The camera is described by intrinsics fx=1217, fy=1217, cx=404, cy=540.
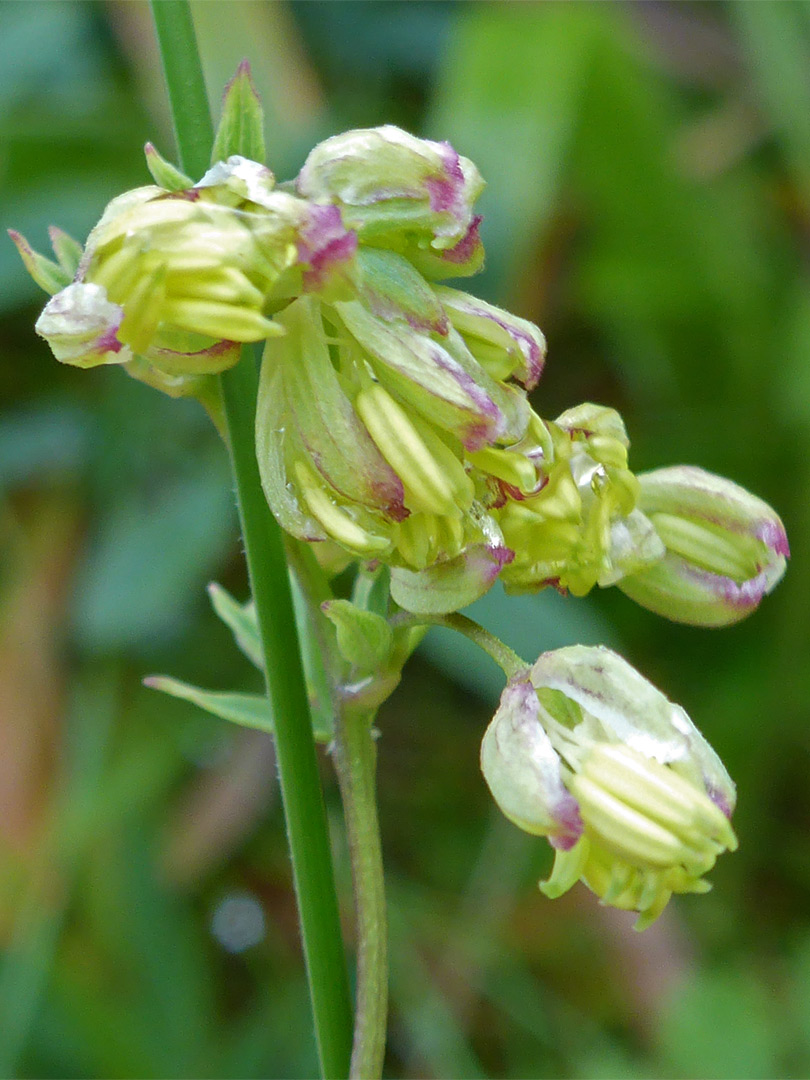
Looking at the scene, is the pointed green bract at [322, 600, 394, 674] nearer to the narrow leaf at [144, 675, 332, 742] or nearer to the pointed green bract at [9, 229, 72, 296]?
the narrow leaf at [144, 675, 332, 742]

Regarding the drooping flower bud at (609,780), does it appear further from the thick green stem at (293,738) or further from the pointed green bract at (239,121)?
the pointed green bract at (239,121)

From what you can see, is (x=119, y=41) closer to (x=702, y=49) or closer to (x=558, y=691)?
(x=702, y=49)

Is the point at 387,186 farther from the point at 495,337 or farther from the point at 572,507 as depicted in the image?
the point at 572,507

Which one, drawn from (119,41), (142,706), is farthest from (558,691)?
(119,41)

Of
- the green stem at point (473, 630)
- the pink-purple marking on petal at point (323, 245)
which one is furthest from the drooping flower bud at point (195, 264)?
the green stem at point (473, 630)

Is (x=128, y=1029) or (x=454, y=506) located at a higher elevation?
(x=454, y=506)

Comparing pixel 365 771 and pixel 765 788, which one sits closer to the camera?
pixel 365 771
